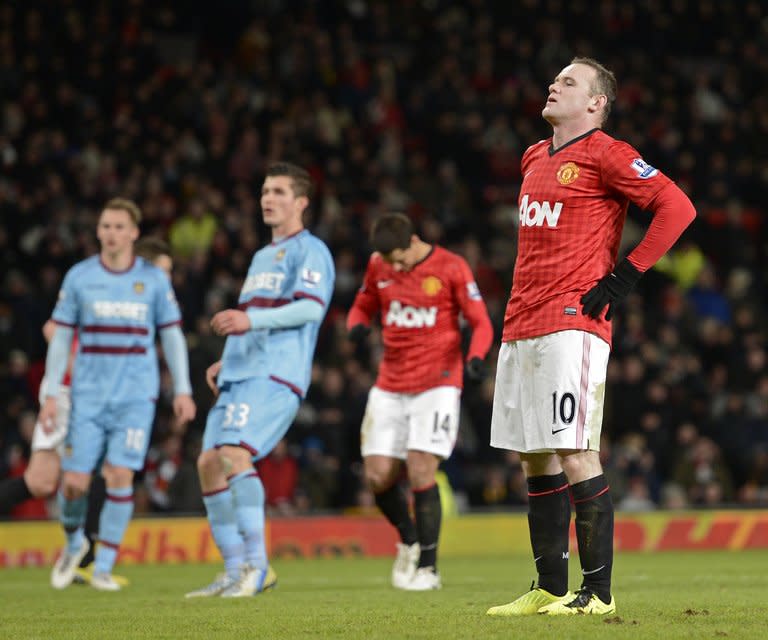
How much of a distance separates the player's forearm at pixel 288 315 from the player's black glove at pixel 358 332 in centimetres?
142

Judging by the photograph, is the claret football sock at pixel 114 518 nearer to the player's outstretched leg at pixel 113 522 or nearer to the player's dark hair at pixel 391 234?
the player's outstretched leg at pixel 113 522

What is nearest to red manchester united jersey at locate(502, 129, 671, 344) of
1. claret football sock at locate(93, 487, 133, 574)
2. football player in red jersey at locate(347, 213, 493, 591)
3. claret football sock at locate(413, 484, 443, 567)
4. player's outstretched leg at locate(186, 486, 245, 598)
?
player's outstretched leg at locate(186, 486, 245, 598)

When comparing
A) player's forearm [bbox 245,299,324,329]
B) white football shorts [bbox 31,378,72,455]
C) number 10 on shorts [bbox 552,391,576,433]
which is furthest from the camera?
white football shorts [bbox 31,378,72,455]

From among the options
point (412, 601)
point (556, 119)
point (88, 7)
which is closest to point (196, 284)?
point (88, 7)

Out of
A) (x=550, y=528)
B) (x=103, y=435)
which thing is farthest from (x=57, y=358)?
(x=550, y=528)

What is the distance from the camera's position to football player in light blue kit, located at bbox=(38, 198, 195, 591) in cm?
977

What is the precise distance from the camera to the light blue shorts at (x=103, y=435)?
9758 mm

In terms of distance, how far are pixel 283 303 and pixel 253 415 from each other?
789 millimetres

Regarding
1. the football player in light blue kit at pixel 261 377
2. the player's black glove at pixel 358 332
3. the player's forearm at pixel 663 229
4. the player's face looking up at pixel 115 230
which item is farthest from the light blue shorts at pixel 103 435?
the player's forearm at pixel 663 229

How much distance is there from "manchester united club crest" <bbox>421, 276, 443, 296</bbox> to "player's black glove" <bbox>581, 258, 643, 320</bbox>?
12.1ft

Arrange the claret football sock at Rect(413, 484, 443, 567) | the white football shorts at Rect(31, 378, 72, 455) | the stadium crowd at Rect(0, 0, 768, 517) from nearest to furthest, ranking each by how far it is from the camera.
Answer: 1. the claret football sock at Rect(413, 484, 443, 567)
2. the white football shorts at Rect(31, 378, 72, 455)
3. the stadium crowd at Rect(0, 0, 768, 517)

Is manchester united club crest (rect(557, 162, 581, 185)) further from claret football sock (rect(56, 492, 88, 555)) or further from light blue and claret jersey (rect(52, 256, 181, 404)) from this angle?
claret football sock (rect(56, 492, 88, 555))

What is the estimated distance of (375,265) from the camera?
10.1 meters

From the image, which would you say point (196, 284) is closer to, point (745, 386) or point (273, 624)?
point (745, 386)
